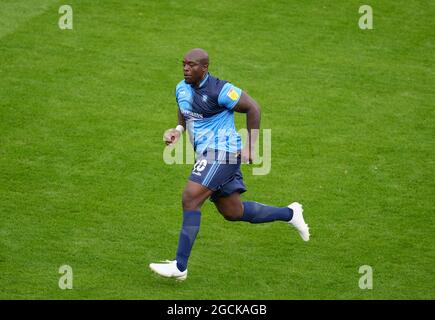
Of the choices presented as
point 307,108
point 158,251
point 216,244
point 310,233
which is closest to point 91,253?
point 158,251

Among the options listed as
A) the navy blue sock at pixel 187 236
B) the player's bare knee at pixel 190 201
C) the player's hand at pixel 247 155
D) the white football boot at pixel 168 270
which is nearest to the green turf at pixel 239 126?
the white football boot at pixel 168 270

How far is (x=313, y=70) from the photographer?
1398cm

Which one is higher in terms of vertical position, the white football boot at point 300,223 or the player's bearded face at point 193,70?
the player's bearded face at point 193,70

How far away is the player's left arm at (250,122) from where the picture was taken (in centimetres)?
861

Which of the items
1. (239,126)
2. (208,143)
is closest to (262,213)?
(208,143)

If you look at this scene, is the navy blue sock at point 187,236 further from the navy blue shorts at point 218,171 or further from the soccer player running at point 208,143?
the navy blue shorts at point 218,171

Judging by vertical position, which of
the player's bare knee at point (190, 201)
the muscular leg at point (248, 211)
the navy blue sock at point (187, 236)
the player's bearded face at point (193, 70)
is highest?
the player's bearded face at point (193, 70)

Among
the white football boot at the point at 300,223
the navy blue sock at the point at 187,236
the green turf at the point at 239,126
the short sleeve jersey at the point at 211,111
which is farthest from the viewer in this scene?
the white football boot at the point at 300,223

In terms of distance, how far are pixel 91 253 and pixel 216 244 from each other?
1.34m

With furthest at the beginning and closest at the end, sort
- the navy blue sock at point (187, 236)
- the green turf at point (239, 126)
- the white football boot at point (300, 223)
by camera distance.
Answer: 1. the white football boot at point (300, 223)
2. the green turf at point (239, 126)
3. the navy blue sock at point (187, 236)

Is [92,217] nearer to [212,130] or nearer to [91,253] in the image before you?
[91,253]

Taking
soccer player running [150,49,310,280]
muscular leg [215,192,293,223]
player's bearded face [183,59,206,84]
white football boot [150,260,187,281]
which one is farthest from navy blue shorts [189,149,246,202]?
white football boot [150,260,187,281]

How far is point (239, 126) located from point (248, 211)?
3.43 meters

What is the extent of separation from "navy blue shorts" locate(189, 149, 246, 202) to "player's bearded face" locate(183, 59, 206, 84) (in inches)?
28.0
